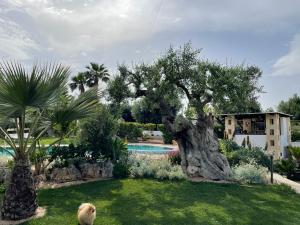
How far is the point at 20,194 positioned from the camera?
802 centimetres

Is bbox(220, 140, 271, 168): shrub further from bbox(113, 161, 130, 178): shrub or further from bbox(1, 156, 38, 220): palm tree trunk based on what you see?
bbox(1, 156, 38, 220): palm tree trunk

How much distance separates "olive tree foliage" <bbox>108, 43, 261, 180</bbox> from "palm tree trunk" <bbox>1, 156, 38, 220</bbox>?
25.9 ft

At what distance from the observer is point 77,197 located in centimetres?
1033

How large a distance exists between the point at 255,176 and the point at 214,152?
241cm

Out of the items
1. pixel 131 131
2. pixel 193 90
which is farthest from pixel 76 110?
pixel 131 131

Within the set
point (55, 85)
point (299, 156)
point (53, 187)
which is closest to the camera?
point (55, 85)

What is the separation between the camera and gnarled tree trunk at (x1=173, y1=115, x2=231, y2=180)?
14.6m

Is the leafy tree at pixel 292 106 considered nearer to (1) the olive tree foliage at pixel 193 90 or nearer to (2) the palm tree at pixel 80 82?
(2) the palm tree at pixel 80 82

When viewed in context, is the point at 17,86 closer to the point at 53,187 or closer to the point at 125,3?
the point at 53,187

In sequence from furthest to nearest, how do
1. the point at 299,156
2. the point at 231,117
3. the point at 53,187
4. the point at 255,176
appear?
the point at 231,117 → the point at 299,156 → the point at 255,176 → the point at 53,187

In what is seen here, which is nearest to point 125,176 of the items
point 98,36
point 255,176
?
point 255,176

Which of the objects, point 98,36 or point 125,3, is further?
point 98,36

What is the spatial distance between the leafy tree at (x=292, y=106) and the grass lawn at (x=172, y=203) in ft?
118

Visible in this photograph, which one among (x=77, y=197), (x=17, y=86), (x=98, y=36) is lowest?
(x=77, y=197)
